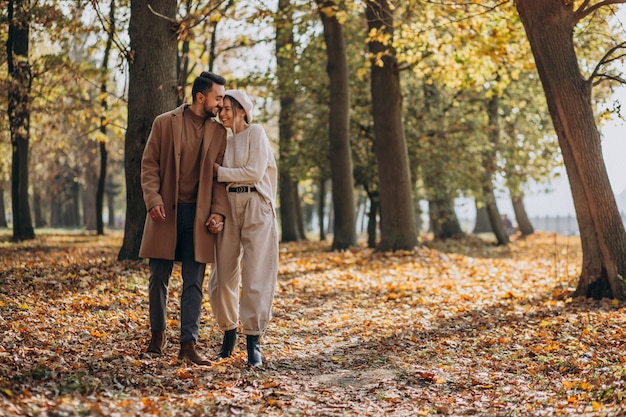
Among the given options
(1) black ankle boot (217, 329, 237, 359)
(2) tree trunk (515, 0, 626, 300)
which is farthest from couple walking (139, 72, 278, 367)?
(2) tree trunk (515, 0, 626, 300)

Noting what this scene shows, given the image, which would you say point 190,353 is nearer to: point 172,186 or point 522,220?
point 172,186

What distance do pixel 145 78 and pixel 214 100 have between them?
5107mm

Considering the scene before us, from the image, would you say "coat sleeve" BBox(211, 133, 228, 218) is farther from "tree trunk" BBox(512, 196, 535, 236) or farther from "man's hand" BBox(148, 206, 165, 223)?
"tree trunk" BBox(512, 196, 535, 236)

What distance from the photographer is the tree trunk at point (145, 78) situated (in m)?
11.1

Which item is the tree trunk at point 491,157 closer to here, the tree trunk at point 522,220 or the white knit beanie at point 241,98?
the tree trunk at point 522,220

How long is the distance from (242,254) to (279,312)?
3.60m

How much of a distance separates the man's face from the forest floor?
223 cm

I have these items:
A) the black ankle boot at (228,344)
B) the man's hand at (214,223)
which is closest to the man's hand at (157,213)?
the man's hand at (214,223)

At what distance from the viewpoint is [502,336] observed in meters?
8.48

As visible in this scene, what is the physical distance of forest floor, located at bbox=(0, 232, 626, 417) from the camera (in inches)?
208

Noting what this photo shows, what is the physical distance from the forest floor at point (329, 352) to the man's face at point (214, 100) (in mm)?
2231

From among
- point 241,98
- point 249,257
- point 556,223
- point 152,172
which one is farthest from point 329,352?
point 556,223

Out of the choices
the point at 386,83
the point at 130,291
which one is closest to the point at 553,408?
the point at 130,291

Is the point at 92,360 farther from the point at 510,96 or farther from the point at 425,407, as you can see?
the point at 510,96
